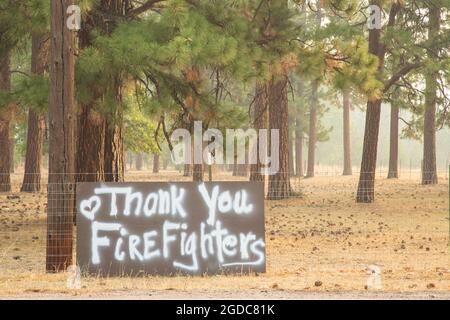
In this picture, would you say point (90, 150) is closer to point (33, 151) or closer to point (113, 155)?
point (113, 155)

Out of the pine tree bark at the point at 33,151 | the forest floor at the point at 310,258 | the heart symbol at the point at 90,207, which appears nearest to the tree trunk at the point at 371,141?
the forest floor at the point at 310,258

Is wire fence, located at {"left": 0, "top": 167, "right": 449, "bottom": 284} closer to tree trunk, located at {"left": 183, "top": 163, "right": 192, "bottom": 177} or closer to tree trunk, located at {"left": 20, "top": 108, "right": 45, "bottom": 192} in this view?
tree trunk, located at {"left": 20, "top": 108, "right": 45, "bottom": 192}

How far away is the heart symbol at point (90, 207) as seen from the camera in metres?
11.2

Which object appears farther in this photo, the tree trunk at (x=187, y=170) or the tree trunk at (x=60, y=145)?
the tree trunk at (x=187, y=170)

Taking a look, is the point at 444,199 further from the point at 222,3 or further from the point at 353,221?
the point at 222,3

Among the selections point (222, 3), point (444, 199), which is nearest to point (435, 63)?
point (444, 199)

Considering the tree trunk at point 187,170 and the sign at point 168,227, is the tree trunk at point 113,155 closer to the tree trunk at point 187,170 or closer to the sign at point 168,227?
the sign at point 168,227

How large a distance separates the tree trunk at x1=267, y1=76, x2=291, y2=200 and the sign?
15188mm

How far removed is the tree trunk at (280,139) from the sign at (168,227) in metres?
15.2

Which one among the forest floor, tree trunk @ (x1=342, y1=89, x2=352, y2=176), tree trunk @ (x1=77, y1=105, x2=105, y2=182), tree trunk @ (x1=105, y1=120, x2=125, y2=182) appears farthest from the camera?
tree trunk @ (x1=342, y1=89, x2=352, y2=176)

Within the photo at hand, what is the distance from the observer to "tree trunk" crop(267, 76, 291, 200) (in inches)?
1051

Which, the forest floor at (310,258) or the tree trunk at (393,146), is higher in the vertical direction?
the tree trunk at (393,146)

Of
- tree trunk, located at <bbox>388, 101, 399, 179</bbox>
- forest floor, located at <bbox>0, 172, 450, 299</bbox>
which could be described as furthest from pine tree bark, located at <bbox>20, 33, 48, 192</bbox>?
tree trunk, located at <bbox>388, 101, 399, 179</bbox>

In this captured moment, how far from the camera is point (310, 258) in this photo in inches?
554
